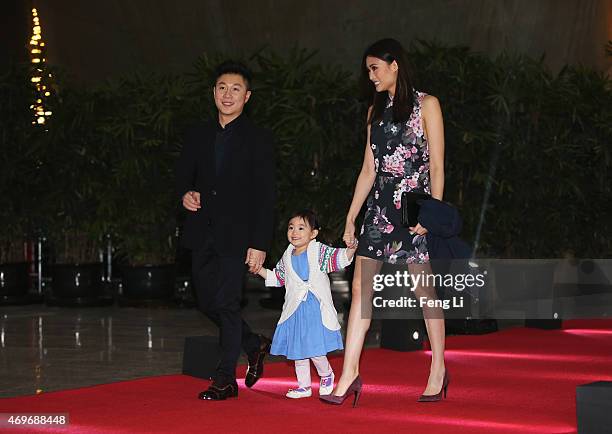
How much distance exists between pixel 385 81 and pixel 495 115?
3.38 meters

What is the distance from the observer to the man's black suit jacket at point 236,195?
12.4 feet

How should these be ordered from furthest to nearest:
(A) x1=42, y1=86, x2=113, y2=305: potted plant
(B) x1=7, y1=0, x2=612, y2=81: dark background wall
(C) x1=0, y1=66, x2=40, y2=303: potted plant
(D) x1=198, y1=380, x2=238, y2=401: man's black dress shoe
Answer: (B) x1=7, y1=0, x2=612, y2=81: dark background wall
(C) x1=0, y1=66, x2=40, y2=303: potted plant
(A) x1=42, y1=86, x2=113, y2=305: potted plant
(D) x1=198, y1=380, x2=238, y2=401: man's black dress shoe

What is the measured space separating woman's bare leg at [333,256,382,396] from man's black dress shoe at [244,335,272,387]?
1.55ft

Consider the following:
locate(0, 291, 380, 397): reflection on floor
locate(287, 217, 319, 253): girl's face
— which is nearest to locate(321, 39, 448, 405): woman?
locate(287, 217, 319, 253): girl's face

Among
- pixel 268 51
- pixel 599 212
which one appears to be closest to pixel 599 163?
pixel 599 212

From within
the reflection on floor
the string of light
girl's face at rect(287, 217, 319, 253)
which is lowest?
the reflection on floor

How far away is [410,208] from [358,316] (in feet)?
1.34

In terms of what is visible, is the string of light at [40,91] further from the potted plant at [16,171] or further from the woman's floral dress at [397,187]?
the woman's floral dress at [397,187]

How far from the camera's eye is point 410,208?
11.5ft

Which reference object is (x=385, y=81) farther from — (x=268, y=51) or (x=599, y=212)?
(x=268, y=51)

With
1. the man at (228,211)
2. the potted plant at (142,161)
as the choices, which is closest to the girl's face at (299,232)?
the man at (228,211)

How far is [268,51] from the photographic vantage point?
9305 mm

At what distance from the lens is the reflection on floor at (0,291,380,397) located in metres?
4.63

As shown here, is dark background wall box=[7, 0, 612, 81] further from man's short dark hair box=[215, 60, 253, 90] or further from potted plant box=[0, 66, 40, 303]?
man's short dark hair box=[215, 60, 253, 90]
